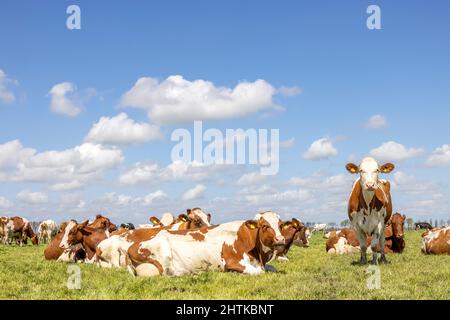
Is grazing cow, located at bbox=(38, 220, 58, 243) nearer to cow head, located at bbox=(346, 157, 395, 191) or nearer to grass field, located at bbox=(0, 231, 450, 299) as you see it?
grass field, located at bbox=(0, 231, 450, 299)

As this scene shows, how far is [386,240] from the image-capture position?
2373 cm

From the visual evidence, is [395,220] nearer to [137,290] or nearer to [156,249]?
[156,249]

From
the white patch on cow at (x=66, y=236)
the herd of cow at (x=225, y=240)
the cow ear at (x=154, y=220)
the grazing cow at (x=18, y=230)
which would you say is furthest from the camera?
the grazing cow at (x=18, y=230)

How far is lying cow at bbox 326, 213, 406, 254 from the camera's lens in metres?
23.6

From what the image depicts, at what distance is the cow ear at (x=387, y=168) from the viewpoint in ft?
59.1

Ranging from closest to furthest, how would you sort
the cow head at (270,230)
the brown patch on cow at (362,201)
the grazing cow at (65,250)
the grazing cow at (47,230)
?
the cow head at (270,230), the brown patch on cow at (362,201), the grazing cow at (65,250), the grazing cow at (47,230)

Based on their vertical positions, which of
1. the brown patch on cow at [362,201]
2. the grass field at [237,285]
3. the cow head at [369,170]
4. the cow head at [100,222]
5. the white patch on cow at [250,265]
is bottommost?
the grass field at [237,285]

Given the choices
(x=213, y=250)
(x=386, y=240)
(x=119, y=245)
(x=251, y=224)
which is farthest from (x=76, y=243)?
(x=386, y=240)

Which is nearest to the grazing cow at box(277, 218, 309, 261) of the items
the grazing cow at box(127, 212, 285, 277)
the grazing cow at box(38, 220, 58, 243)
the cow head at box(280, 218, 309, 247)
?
the cow head at box(280, 218, 309, 247)

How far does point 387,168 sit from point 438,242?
6493mm

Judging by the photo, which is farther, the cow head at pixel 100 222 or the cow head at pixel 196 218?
the cow head at pixel 100 222

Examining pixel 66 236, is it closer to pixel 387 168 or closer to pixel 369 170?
pixel 369 170

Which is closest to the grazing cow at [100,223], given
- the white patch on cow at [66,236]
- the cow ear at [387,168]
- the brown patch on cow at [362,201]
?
the white patch on cow at [66,236]

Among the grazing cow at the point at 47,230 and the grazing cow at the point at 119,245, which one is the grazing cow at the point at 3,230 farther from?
the grazing cow at the point at 119,245
